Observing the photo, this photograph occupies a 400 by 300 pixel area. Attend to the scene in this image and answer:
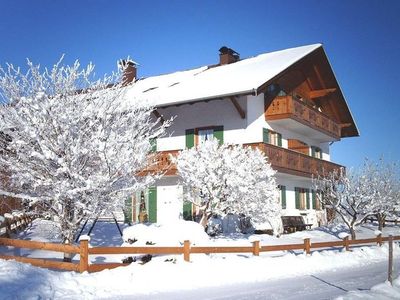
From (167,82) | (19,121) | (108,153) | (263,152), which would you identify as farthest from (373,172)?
(19,121)

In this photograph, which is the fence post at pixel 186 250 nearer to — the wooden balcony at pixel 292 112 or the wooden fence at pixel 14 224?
the wooden fence at pixel 14 224

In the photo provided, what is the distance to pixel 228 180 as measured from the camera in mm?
16250

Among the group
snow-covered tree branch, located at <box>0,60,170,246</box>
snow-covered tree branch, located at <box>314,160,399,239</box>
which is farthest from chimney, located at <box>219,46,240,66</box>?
snow-covered tree branch, located at <box>0,60,170,246</box>

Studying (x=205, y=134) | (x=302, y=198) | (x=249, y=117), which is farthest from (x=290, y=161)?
(x=302, y=198)

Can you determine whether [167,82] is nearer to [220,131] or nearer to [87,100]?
[220,131]

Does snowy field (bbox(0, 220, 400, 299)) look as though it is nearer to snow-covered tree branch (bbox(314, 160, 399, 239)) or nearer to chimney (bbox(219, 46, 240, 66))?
snow-covered tree branch (bbox(314, 160, 399, 239))

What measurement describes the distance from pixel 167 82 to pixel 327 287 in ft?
69.8

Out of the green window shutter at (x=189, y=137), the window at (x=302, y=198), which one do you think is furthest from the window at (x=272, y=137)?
the green window shutter at (x=189, y=137)

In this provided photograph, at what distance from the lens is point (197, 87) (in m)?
23.7

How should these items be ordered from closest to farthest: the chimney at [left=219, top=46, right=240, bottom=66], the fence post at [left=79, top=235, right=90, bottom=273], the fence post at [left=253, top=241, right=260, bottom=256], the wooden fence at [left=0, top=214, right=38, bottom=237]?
1. the fence post at [left=79, top=235, right=90, bottom=273]
2. the fence post at [left=253, top=241, right=260, bottom=256]
3. the wooden fence at [left=0, top=214, right=38, bottom=237]
4. the chimney at [left=219, top=46, right=240, bottom=66]

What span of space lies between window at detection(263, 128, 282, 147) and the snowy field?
9743 mm

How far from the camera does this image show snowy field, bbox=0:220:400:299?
8203 mm

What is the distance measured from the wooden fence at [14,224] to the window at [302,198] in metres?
15.5

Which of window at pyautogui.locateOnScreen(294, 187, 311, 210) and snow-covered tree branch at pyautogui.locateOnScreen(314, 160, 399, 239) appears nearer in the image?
snow-covered tree branch at pyautogui.locateOnScreen(314, 160, 399, 239)
